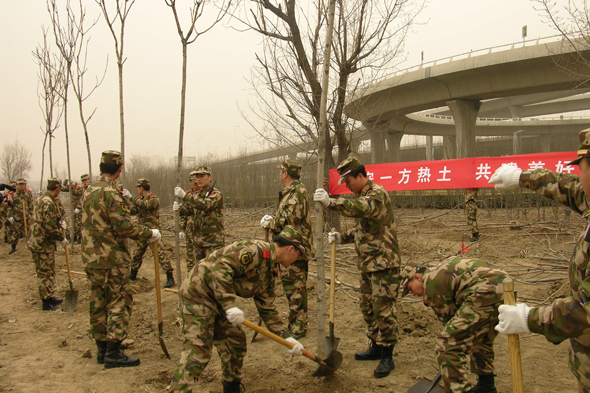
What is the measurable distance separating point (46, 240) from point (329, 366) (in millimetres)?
4928

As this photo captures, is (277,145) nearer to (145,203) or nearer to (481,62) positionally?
(145,203)

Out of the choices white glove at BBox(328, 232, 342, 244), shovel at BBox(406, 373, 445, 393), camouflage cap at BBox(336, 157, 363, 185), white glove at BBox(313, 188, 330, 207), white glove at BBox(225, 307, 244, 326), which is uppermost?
camouflage cap at BBox(336, 157, 363, 185)

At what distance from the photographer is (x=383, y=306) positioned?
3455mm

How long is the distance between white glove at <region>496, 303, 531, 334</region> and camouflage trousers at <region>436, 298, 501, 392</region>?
0.60m

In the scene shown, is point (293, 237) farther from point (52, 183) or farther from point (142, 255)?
point (52, 183)

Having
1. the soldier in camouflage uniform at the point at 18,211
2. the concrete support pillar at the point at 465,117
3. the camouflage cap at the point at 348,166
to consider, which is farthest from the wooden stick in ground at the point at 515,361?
the concrete support pillar at the point at 465,117

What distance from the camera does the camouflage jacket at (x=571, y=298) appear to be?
162cm

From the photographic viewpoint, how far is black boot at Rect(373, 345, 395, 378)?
3324 mm

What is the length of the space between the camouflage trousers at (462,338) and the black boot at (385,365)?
3.02 feet

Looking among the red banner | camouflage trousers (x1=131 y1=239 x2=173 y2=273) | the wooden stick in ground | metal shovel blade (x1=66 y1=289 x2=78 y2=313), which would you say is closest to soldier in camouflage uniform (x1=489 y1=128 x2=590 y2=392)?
the wooden stick in ground

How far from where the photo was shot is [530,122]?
99.1 feet

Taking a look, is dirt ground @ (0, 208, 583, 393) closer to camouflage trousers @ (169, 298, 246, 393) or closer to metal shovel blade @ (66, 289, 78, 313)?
metal shovel blade @ (66, 289, 78, 313)

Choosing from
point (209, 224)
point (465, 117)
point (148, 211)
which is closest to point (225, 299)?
point (209, 224)

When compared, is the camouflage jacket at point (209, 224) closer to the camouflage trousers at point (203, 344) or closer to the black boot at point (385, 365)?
the camouflage trousers at point (203, 344)
